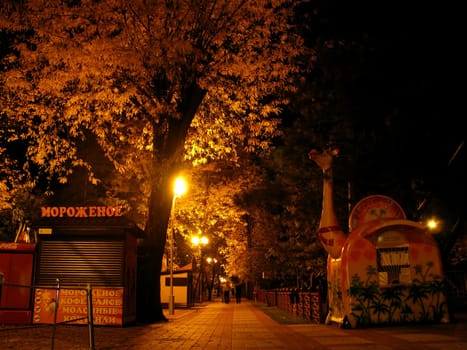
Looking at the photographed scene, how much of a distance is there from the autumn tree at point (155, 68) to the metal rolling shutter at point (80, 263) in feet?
6.59

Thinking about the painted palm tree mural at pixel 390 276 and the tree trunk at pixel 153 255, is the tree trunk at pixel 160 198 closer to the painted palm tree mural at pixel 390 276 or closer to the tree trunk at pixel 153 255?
the tree trunk at pixel 153 255

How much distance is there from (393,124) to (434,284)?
4.87 m

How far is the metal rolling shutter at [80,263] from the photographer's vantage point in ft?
49.3

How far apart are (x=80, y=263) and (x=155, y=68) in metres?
6.38

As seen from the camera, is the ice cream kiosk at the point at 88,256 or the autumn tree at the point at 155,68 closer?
the autumn tree at the point at 155,68

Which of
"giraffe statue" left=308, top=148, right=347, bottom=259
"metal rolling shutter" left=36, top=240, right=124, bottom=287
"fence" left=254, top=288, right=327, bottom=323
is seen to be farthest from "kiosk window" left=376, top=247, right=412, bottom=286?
"metal rolling shutter" left=36, top=240, right=124, bottom=287

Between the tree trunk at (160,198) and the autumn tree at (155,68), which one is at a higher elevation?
the autumn tree at (155,68)

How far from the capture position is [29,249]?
50.4ft

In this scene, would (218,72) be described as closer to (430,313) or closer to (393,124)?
(393,124)

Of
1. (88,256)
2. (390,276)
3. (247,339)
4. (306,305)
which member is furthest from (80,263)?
(390,276)

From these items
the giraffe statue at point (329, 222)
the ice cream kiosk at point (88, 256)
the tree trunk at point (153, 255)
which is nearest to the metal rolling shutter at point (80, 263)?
the ice cream kiosk at point (88, 256)

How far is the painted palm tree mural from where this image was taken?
1305 centimetres

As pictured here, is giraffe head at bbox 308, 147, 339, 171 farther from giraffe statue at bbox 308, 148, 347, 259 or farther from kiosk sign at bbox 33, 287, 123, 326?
kiosk sign at bbox 33, 287, 123, 326

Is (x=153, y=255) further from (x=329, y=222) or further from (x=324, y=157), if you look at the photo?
(x=324, y=157)
